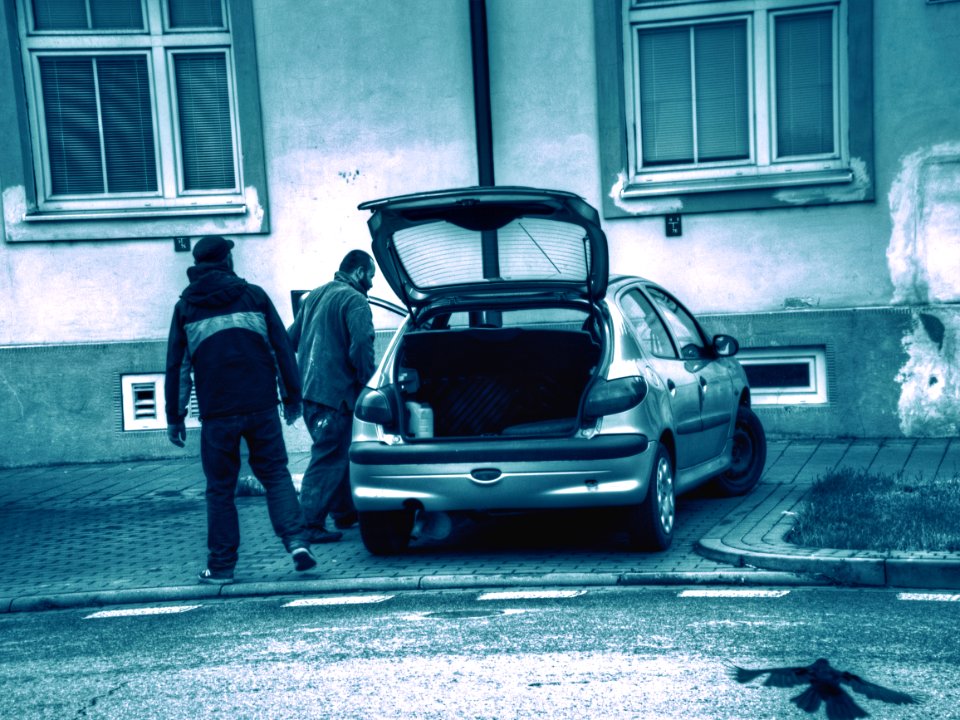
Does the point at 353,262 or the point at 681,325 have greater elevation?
the point at 353,262

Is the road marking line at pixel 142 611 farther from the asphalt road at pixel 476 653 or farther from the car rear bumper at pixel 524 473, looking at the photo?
the car rear bumper at pixel 524 473

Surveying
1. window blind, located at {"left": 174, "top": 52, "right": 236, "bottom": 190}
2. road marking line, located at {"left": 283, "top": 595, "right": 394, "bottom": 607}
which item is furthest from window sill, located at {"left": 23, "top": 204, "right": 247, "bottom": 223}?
road marking line, located at {"left": 283, "top": 595, "right": 394, "bottom": 607}

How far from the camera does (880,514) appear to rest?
8070mm

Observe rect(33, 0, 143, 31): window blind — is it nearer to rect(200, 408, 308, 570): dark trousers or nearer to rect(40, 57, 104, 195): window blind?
rect(40, 57, 104, 195): window blind

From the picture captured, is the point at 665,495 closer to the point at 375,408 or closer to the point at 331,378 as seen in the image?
the point at 375,408

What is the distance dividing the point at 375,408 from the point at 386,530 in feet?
2.37

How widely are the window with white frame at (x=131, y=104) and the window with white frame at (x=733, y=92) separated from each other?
3869mm

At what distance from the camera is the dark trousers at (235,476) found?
295 inches

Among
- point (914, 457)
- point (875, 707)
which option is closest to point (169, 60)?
point (914, 457)

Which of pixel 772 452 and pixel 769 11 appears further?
pixel 769 11

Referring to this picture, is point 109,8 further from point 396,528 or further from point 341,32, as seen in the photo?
point 396,528

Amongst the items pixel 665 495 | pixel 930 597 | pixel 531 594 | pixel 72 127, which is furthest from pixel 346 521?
pixel 72 127

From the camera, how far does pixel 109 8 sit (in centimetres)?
1327

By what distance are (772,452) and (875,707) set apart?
7175mm
